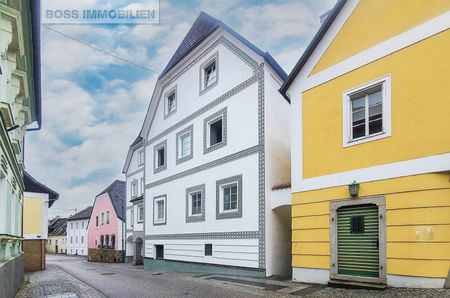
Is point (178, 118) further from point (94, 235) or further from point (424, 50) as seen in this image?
point (94, 235)

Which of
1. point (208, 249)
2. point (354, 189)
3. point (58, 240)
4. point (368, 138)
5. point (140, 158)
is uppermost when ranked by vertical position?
point (140, 158)

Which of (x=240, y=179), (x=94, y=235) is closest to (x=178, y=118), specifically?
(x=240, y=179)

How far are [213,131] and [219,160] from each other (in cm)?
187

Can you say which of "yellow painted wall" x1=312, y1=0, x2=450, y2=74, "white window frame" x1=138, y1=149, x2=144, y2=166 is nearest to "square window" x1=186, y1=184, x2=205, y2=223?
"yellow painted wall" x1=312, y1=0, x2=450, y2=74

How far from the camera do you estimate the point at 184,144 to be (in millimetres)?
20422

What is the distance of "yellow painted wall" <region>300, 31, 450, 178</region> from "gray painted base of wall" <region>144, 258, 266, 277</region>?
4676 millimetres

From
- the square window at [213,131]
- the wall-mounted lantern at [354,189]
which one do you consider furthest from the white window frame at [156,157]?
the wall-mounted lantern at [354,189]

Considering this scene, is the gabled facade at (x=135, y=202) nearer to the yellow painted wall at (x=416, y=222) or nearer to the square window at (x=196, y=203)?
the square window at (x=196, y=203)

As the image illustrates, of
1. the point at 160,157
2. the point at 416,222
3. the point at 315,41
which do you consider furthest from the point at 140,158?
the point at 416,222

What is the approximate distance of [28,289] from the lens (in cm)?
1394

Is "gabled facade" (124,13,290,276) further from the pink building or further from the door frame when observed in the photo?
the pink building

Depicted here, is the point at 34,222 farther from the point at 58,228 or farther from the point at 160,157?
the point at 58,228

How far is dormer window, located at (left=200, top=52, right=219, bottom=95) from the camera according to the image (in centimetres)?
→ 1772

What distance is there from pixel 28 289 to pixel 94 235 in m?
32.5
